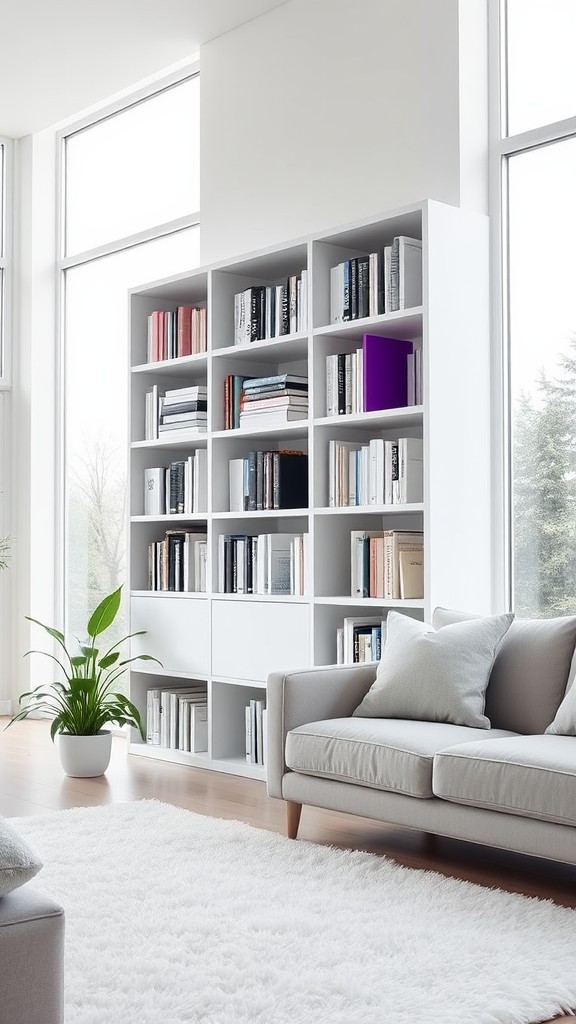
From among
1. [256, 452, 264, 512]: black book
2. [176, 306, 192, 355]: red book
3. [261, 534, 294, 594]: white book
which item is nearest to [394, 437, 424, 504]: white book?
[261, 534, 294, 594]: white book

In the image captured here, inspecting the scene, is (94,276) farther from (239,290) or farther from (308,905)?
(308,905)

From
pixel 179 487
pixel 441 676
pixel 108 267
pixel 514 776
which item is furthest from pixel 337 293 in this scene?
pixel 108 267

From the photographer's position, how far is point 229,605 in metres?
5.38

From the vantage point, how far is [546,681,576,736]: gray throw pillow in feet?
11.9

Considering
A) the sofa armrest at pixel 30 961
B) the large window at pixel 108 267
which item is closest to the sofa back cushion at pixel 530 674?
the sofa armrest at pixel 30 961

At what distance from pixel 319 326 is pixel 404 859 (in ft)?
7.44

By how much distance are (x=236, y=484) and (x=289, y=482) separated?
0.34 metres

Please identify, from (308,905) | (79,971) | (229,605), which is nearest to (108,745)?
(229,605)

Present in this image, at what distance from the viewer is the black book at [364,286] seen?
4867 millimetres

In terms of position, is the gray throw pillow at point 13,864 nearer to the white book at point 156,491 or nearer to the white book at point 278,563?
the white book at point 278,563

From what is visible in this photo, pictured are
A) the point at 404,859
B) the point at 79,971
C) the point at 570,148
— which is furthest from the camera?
the point at 570,148

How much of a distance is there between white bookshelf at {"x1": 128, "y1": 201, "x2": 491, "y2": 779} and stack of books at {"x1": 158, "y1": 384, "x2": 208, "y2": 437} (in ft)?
0.30

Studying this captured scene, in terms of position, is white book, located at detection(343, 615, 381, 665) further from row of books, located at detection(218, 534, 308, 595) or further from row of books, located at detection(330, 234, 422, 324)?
row of books, located at detection(330, 234, 422, 324)

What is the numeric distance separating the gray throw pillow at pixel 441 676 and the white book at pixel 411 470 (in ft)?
2.25
